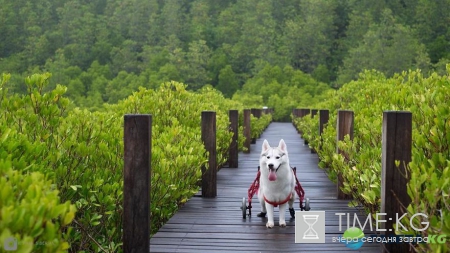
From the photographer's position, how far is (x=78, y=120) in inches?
230

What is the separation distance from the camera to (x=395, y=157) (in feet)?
15.8

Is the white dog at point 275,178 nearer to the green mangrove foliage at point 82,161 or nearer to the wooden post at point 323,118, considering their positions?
the green mangrove foliage at point 82,161

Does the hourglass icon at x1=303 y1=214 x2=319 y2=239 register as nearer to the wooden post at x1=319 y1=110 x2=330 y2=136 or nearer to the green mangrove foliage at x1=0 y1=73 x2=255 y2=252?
the green mangrove foliage at x1=0 y1=73 x2=255 y2=252

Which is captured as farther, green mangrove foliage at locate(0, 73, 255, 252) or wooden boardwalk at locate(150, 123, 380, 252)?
wooden boardwalk at locate(150, 123, 380, 252)

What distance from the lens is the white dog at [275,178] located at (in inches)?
245

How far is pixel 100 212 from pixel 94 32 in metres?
109

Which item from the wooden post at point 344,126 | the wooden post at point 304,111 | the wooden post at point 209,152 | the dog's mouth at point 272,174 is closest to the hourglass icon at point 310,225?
the dog's mouth at point 272,174

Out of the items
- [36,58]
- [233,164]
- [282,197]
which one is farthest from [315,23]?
[282,197]

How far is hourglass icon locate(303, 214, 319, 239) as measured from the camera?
599 centimetres

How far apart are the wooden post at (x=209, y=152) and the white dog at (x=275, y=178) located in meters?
1.94

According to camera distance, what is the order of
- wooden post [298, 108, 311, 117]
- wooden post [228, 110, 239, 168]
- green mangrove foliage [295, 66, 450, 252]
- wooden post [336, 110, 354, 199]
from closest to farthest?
green mangrove foliage [295, 66, 450, 252]
wooden post [336, 110, 354, 199]
wooden post [228, 110, 239, 168]
wooden post [298, 108, 311, 117]

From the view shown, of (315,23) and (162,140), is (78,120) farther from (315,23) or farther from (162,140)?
(315,23)

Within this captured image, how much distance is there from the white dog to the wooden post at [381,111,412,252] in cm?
155

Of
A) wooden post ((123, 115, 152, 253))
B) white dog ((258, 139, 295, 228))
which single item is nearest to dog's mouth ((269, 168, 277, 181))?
white dog ((258, 139, 295, 228))
